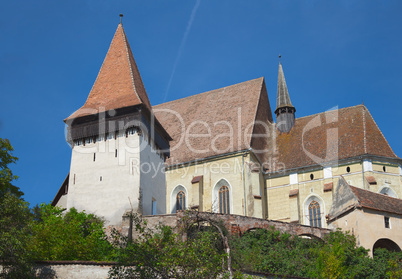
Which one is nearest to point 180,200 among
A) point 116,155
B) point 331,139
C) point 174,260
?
point 116,155

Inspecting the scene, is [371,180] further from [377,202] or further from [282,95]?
[282,95]

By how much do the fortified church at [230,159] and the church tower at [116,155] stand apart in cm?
5

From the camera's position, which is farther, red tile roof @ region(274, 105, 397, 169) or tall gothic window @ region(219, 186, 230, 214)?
red tile roof @ region(274, 105, 397, 169)

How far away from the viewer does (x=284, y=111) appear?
4097 centimetres

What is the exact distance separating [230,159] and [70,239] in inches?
573

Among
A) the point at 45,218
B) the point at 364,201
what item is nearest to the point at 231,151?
the point at 364,201

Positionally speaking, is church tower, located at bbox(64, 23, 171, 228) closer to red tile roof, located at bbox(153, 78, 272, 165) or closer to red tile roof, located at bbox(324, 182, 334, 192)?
red tile roof, located at bbox(153, 78, 272, 165)

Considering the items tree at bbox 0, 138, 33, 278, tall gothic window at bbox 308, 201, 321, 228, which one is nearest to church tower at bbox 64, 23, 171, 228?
tree at bbox 0, 138, 33, 278

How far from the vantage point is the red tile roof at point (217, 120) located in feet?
123

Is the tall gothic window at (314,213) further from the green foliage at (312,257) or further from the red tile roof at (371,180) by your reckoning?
the green foliage at (312,257)

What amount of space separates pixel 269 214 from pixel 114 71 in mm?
12785

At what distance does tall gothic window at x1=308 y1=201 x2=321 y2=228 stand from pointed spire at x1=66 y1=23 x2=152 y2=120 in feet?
38.1

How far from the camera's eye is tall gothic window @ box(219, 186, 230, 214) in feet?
115

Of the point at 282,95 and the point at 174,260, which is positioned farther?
the point at 282,95
